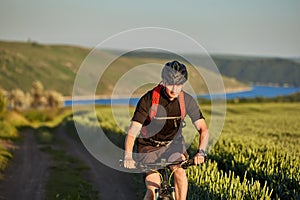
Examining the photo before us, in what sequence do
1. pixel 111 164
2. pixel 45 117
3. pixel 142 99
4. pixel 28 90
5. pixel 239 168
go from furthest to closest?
pixel 28 90 → pixel 45 117 → pixel 111 164 → pixel 239 168 → pixel 142 99

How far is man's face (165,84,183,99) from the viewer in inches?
255

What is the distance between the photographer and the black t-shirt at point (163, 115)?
259 inches

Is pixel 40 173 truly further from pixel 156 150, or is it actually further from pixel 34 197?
pixel 156 150

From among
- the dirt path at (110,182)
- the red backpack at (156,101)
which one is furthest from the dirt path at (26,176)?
the red backpack at (156,101)

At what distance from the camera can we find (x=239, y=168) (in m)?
12.3

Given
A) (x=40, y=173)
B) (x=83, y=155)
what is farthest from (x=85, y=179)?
(x=83, y=155)

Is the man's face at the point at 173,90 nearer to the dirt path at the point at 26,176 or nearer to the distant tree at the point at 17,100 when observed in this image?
the dirt path at the point at 26,176

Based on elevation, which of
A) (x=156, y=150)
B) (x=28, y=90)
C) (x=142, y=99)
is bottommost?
(x=156, y=150)

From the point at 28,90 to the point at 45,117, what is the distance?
12676 centimetres

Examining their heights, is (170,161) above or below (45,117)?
below

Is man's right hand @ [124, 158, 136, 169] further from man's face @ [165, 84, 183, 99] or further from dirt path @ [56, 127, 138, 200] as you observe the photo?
dirt path @ [56, 127, 138, 200]

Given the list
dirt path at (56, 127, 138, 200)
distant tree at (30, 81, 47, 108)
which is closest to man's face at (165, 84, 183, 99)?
dirt path at (56, 127, 138, 200)

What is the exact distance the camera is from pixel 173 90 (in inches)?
256

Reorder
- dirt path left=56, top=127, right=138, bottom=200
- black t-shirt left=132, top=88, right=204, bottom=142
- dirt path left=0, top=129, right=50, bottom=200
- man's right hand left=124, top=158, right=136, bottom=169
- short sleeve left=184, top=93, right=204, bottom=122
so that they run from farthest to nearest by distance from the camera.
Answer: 1. dirt path left=56, top=127, right=138, bottom=200
2. dirt path left=0, top=129, right=50, bottom=200
3. short sleeve left=184, top=93, right=204, bottom=122
4. black t-shirt left=132, top=88, right=204, bottom=142
5. man's right hand left=124, top=158, right=136, bottom=169
